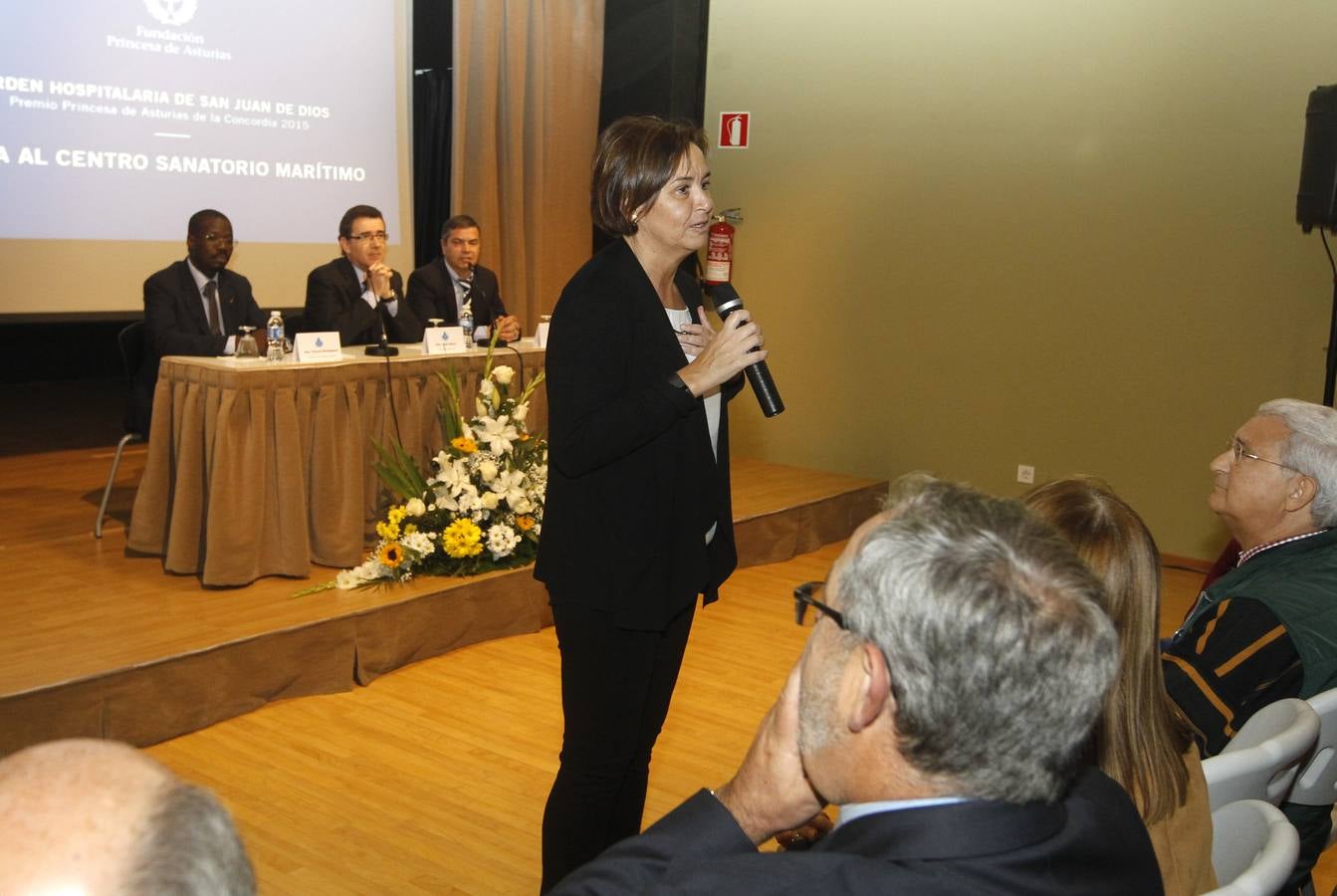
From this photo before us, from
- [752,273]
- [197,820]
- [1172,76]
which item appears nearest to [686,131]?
[197,820]

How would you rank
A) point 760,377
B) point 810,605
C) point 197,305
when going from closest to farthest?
point 810,605 → point 760,377 → point 197,305

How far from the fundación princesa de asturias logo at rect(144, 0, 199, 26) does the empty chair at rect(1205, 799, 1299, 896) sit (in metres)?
5.63

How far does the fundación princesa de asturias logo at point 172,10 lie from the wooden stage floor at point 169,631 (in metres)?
2.27

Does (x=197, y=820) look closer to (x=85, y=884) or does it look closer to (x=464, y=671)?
(x=85, y=884)

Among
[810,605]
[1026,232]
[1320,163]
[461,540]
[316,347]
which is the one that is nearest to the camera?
[810,605]

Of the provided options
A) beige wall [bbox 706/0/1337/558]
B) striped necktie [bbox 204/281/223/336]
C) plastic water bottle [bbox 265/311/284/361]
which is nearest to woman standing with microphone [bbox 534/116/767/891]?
plastic water bottle [bbox 265/311/284/361]

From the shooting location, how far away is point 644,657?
202 centimetres

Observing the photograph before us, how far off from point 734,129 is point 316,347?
3529 millimetres

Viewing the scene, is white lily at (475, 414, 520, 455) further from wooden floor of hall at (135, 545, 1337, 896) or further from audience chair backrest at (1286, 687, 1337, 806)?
audience chair backrest at (1286, 687, 1337, 806)

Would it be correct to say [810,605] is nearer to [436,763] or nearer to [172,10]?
A: [436,763]

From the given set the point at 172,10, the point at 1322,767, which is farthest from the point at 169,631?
the point at 172,10

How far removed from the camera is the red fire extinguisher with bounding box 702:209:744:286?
7074mm

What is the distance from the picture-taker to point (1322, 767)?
1795 mm

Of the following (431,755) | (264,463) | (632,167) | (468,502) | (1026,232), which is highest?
(632,167)
